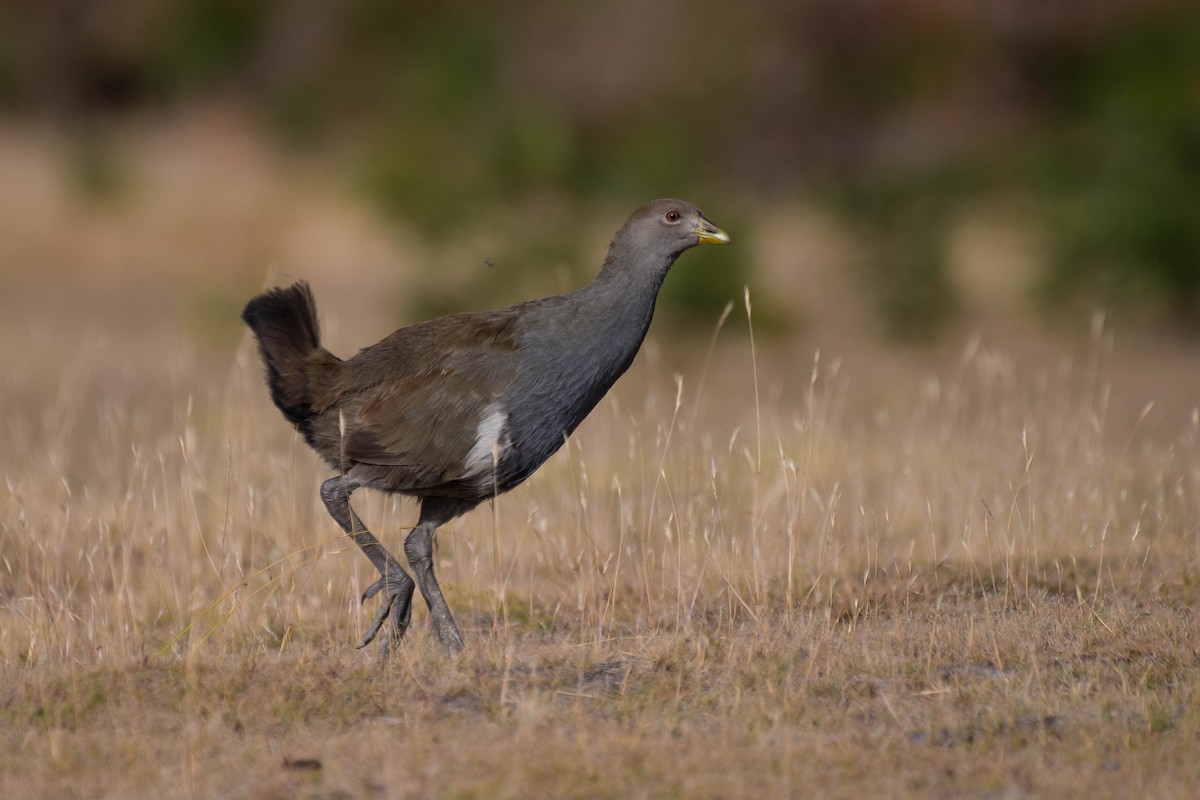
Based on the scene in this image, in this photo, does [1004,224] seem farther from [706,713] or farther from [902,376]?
[706,713]

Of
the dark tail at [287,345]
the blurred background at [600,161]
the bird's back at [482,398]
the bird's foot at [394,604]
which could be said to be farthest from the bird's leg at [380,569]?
the blurred background at [600,161]

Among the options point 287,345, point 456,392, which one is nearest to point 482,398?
point 456,392

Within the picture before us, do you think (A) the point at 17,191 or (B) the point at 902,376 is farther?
(A) the point at 17,191

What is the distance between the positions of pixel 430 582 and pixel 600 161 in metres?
11.3

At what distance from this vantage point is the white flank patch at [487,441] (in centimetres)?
595

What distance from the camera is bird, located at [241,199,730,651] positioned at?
238 inches

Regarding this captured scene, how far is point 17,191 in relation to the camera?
23547 millimetres

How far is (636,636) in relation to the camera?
6.11m

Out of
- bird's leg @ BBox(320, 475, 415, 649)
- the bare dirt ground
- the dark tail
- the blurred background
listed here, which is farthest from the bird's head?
the blurred background

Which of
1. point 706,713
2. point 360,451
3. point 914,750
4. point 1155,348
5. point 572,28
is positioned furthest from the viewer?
point 572,28

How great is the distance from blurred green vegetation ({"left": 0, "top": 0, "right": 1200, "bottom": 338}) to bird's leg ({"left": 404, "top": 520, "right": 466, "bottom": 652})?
7.37 metres

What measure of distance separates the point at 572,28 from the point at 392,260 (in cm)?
1680

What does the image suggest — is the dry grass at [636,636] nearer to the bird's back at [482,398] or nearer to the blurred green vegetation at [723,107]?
the bird's back at [482,398]

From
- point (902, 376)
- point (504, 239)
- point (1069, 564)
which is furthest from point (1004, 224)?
point (1069, 564)
